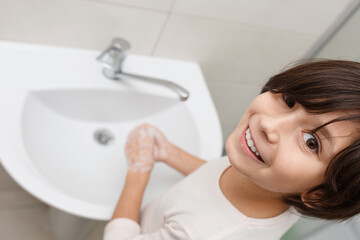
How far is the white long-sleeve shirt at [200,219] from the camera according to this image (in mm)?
572

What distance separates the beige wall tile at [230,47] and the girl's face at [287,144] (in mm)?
403

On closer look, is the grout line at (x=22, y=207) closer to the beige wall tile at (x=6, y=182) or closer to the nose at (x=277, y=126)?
the beige wall tile at (x=6, y=182)

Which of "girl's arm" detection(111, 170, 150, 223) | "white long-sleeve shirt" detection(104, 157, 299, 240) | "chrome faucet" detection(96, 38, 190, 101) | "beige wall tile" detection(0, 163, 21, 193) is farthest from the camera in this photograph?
"beige wall tile" detection(0, 163, 21, 193)

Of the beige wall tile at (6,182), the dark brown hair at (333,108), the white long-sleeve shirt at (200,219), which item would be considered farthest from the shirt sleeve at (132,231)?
the beige wall tile at (6,182)

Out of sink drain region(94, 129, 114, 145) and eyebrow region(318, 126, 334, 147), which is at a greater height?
eyebrow region(318, 126, 334, 147)

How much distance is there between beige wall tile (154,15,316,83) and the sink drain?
0.84ft

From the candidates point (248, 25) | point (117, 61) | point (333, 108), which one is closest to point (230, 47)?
point (248, 25)

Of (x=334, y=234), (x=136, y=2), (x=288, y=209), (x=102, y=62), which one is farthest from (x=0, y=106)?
(x=334, y=234)

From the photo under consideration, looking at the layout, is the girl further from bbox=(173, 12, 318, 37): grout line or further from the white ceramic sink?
bbox=(173, 12, 318, 37): grout line

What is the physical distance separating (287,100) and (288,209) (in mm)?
215

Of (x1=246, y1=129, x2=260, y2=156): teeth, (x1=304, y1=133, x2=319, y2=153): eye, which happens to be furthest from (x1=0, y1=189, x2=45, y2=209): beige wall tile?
Answer: (x1=304, y1=133, x2=319, y2=153): eye

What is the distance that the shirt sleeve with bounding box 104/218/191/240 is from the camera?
0.59m

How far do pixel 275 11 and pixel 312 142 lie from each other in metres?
0.54

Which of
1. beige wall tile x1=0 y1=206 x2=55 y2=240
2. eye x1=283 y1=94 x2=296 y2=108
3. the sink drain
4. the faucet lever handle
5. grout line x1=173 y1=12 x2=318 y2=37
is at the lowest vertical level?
beige wall tile x1=0 y1=206 x2=55 y2=240
